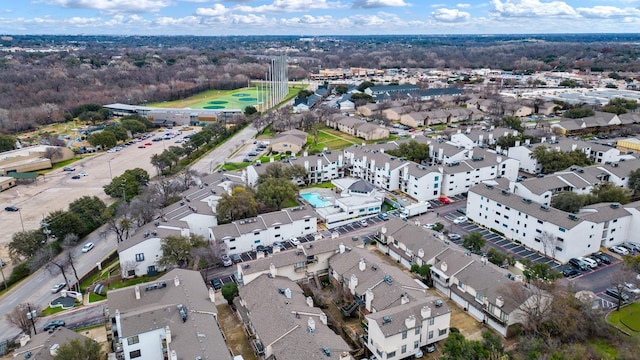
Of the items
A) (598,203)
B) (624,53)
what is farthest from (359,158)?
(624,53)

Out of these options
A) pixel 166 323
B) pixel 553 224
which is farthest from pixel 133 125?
pixel 553 224

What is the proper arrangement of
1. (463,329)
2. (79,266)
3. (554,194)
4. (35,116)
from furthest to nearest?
(35,116) < (554,194) < (79,266) < (463,329)

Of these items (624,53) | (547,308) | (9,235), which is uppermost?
(624,53)

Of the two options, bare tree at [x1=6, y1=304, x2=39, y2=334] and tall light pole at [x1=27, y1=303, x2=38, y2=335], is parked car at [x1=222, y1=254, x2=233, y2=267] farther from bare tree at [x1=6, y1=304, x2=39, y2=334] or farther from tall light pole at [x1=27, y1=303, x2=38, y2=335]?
bare tree at [x1=6, y1=304, x2=39, y2=334]

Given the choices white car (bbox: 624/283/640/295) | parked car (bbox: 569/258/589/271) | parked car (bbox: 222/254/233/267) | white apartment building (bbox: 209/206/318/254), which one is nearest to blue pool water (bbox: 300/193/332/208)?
white apartment building (bbox: 209/206/318/254)

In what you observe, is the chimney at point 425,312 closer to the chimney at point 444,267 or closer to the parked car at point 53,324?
the chimney at point 444,267

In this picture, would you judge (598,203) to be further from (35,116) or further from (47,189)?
(35,116)
